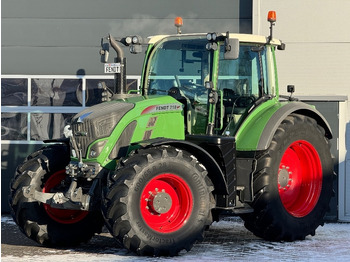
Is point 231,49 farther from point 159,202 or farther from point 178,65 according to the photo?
point 159,202

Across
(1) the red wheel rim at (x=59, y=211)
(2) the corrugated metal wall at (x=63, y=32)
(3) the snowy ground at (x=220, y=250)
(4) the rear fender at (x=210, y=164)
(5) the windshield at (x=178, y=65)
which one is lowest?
(3) the snowy ground at (x=220, y=250)

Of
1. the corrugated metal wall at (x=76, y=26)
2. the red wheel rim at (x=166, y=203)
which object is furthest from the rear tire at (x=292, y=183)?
the corrugated metal wall at (x=76, y=26)

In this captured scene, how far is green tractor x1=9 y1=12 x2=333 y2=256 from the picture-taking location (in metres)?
8.51

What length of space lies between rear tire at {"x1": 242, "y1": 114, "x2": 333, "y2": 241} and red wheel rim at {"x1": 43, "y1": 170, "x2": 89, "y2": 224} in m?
1.90

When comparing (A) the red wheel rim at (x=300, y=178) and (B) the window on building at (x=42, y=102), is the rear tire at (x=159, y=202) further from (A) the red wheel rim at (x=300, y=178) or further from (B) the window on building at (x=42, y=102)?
(B) the window on building at (x=42, y=102)

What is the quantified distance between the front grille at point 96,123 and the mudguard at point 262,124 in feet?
4.43

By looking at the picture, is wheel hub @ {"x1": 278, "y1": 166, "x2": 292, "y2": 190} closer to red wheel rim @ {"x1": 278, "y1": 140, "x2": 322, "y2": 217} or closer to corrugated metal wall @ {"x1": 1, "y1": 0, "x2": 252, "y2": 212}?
red wheel rim @ {"x1": 278, "y1": 140, "x2": 322, "y2": 217}

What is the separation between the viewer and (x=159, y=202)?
28.2ft

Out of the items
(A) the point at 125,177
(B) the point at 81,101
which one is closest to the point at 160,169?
(A) the point at 125,177

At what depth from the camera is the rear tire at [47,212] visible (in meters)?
9.05

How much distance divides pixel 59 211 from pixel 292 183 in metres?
2.75

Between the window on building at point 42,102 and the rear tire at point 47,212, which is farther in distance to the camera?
the window on building at point 42,102

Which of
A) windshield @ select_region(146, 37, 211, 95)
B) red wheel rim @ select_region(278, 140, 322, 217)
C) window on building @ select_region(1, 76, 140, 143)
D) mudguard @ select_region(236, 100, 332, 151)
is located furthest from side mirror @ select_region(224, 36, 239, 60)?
window on building @ select_region(1, 76, 140, 143)

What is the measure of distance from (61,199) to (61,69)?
472 centimetres
